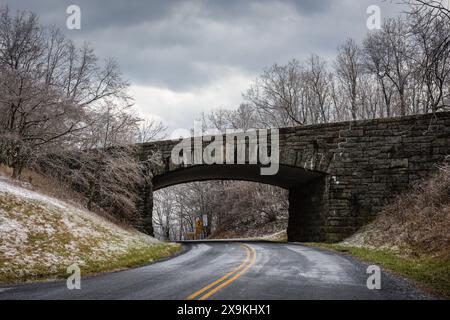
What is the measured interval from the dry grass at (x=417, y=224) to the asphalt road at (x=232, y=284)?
2418mm

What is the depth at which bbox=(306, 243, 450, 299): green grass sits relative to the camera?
830 cm

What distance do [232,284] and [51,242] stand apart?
20.4ft

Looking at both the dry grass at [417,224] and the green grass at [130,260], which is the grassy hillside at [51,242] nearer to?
the green grass at [130,260]

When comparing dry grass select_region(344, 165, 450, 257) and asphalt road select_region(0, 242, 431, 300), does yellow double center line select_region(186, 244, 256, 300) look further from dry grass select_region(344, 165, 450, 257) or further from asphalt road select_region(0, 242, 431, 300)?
dry grass select_region(344, 165, 450, 257)

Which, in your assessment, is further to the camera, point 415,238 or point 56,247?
point 415,238

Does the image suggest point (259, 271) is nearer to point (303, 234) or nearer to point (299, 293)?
point (299, 293)

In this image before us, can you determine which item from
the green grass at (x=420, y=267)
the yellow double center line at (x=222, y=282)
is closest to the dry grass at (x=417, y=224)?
the green grass at (x=420, y=267)

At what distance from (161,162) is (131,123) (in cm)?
270

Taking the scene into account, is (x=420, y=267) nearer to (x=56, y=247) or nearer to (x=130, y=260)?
(x=130, y=260)

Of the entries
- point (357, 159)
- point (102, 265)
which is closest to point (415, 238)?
point (357, 159)

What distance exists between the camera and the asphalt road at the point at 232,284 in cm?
706

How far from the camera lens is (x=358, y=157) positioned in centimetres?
1930

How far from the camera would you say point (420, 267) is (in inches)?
418
